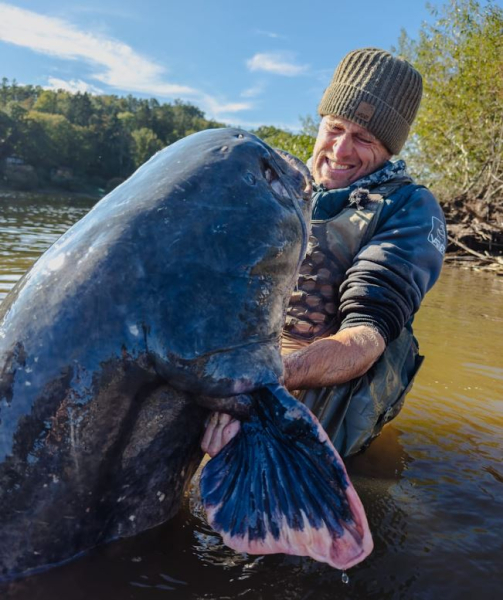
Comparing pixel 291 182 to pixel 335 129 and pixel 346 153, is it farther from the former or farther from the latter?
pixel 335 129

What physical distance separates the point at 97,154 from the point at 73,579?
3399 inches

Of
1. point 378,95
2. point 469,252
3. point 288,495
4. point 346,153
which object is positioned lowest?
point 288,495

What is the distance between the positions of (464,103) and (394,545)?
20.3m

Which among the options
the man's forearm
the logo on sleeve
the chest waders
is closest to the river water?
the chest waders

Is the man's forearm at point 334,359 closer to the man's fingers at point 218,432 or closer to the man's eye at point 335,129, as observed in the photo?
the man's fingers at point 218,432

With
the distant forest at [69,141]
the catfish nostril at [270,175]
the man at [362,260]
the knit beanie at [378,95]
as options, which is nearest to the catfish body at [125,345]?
the catfish nostril at [270,175]

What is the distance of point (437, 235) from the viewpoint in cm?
312

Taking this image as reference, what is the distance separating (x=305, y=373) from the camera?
254 cm

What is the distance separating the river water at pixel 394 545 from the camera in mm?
1961

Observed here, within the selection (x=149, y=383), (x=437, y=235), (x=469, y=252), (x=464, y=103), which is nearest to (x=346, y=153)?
(x=437, y=235)

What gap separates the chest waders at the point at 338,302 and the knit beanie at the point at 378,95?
361mm

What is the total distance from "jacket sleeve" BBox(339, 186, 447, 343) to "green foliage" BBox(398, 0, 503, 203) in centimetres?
1589

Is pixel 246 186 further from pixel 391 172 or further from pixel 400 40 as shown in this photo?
pixel 400 40

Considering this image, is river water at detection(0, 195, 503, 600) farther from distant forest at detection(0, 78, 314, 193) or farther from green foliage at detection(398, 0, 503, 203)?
distant forest at detection(0, 78, 314, 193)
